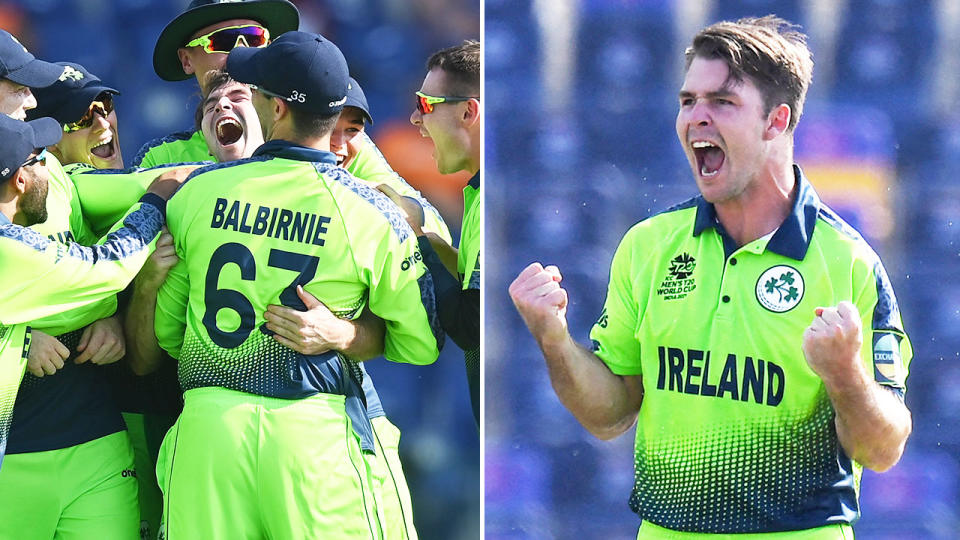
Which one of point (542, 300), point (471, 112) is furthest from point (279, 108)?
point (542, 300)

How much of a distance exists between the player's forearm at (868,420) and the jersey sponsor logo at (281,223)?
4.65 feet

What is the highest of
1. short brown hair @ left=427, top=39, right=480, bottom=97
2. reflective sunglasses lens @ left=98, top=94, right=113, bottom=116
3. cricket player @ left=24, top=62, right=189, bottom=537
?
short brown hair @ left=427, top=39, right=480, bottom=97

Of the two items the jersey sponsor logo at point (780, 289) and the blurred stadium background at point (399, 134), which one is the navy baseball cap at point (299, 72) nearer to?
the blurred stadium background at point (399, 134)

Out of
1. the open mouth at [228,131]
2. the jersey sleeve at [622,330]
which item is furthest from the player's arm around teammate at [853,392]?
the open mouth at [228,131]

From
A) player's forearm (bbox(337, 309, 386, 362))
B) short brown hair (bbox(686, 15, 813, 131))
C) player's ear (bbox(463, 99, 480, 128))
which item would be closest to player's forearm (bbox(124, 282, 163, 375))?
player's forearm (bbox(337, 309, 386, 362))

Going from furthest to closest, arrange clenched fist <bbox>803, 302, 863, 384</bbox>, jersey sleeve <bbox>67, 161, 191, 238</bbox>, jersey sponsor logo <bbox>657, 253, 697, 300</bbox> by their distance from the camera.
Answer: jersey sleeve <bbox>67, 161, 191, 238</bbox> → jersey sponsor logo <bbox>657, 253, 697, 300</bbox> → clenched fist <bbox>803, 302, 863, 384</bbox>

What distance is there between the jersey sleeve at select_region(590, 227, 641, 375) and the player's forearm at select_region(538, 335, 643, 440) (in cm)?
3

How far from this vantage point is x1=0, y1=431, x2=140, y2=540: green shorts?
3.34m

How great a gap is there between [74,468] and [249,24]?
167cm

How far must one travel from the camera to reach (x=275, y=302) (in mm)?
3223

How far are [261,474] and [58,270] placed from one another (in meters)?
0.76

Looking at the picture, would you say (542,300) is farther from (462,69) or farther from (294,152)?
(462,69)

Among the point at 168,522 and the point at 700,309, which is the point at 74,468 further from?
the point at 700,309

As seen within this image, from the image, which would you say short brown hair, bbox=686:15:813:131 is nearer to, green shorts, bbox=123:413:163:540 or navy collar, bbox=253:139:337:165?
navy collar, bbox=253:139:337:165
